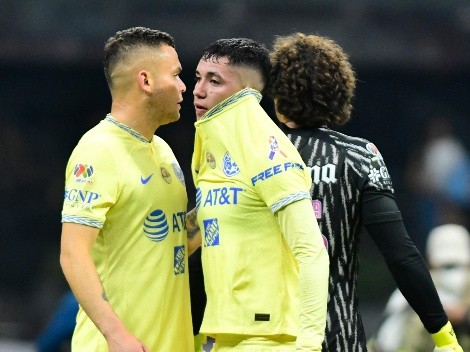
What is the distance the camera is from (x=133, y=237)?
15.7ft

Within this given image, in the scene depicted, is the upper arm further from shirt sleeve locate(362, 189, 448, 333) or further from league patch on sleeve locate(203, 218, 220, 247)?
shirt sleeve locate(362, 189, 448, 333)

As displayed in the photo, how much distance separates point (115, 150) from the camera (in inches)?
189

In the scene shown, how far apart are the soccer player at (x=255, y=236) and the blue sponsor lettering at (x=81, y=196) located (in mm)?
376

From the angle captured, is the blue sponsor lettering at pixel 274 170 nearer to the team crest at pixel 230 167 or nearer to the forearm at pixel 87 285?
the team crest at pixel 230 167

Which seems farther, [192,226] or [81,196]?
[192,226]

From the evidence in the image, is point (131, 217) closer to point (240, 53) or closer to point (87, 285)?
point (87, 285)

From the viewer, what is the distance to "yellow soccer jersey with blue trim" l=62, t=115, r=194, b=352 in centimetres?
471

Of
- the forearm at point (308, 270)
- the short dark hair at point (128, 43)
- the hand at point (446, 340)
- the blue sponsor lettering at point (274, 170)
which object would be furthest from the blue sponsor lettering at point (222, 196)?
the hand at point (446, 340)

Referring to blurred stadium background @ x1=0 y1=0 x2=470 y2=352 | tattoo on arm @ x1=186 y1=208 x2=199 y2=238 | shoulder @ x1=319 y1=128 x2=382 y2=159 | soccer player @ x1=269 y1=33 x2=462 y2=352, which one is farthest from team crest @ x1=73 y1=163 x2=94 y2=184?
blurred stadium background @ x1=0 y1=0 x2=470 y2=352

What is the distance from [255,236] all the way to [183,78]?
8772mm

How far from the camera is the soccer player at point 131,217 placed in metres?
4.59

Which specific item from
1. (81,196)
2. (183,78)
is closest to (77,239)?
(81,196)

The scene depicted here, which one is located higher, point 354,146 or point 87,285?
point 354,146

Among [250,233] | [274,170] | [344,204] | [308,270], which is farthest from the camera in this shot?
[344,204]
